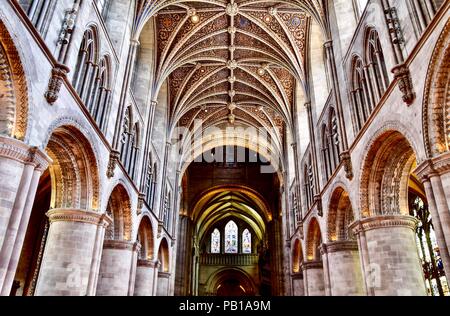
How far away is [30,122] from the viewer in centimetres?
746

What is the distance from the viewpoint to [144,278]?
18656 mm

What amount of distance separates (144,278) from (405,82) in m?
15.5

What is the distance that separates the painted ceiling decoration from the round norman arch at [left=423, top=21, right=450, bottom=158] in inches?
365

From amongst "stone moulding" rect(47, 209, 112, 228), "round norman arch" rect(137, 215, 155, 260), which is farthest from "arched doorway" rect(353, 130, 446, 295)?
"round norman arch" rect(137, 215, 155, 260)

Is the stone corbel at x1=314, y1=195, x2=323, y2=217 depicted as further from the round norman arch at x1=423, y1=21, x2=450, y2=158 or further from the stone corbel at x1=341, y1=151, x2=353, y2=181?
the round norman arch at x1=423, y1=21, x2=450, y2=158

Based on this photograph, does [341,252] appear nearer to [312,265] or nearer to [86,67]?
[312,265]

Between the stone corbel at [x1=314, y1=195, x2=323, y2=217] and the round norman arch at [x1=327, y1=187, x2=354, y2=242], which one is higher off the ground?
the stone corbel at [x1=314, y1=195, x2=323, y2=217]

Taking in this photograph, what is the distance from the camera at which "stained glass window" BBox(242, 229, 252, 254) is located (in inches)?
1866

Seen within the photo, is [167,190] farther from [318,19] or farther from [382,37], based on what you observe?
[382,37]

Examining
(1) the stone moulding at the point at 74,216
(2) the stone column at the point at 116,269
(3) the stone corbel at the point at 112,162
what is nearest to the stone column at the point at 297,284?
(2) the stone column at the point at 116,269

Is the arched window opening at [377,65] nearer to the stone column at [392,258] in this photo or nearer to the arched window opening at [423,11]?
the arched window opening at [423,11]

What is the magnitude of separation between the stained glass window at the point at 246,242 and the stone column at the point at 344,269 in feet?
111

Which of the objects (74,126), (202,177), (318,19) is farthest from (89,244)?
(202,177)

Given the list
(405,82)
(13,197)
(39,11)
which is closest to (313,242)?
(405,82)
